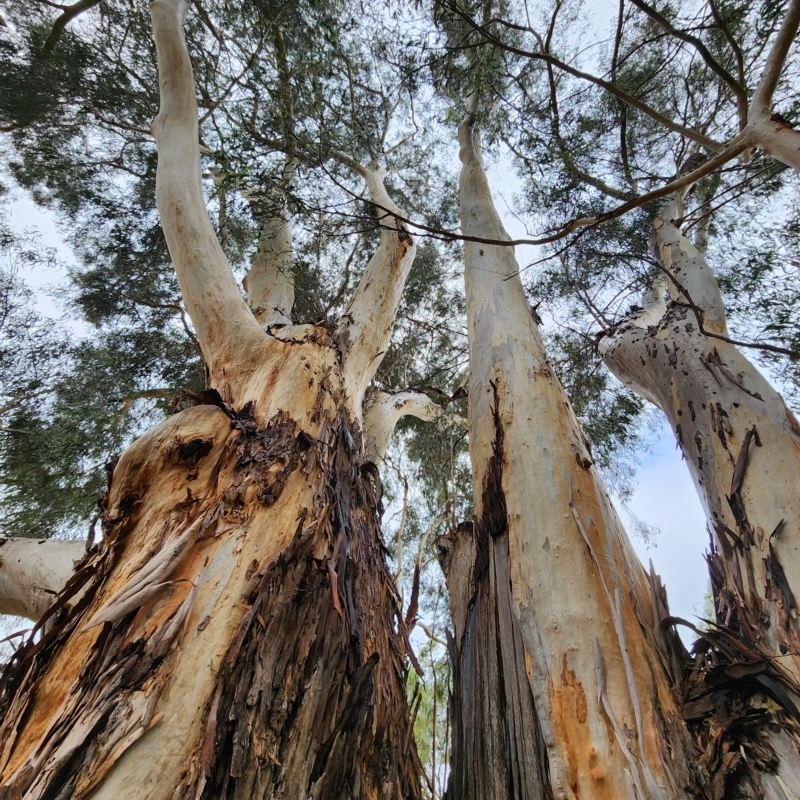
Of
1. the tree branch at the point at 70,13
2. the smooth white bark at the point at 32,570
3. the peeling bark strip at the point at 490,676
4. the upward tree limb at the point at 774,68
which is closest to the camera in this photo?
the peeling bark strip at the point at 490,676

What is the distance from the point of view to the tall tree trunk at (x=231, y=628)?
115 centimetres

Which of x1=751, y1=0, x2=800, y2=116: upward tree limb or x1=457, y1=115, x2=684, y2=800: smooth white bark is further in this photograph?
x1=751, y1=0, x2=800, y2=116: upward tree limb

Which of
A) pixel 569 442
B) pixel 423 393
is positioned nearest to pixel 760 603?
pixel 569 442

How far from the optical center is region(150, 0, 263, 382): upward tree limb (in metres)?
2.59

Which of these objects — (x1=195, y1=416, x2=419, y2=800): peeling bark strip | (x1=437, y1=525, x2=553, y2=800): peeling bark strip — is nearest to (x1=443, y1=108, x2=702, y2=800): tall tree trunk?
(x1=437, y1=525, x2=553, y2=800): peeling bark strip

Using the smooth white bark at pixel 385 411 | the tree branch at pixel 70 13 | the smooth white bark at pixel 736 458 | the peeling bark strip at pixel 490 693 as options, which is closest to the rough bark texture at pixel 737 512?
the smooth white bark at pixel 736 458

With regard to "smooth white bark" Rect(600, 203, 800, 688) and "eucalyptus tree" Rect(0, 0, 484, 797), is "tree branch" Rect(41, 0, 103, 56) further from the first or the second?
"smooth white bark" Rect(600, 203, 800, 688)

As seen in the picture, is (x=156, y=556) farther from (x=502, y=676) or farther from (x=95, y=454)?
(x=95, y=454)

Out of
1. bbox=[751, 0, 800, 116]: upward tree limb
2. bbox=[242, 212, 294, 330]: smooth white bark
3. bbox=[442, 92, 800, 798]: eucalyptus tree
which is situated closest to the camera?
bbox=[442, 92, 800, 798]: eucalyptus tree

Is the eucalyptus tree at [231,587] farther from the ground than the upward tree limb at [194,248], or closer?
closer

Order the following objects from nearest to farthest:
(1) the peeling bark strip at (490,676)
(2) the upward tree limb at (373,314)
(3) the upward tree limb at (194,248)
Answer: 1. (1) the peeling bark strip at (490,676)
2. (3) the upward tree limb at (194,248)
3. (2) the upward tree limb at (373,314)

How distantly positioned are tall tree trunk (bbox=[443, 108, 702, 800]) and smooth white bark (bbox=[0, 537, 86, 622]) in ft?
5.68

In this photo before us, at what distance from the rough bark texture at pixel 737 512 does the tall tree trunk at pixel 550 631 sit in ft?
0.32

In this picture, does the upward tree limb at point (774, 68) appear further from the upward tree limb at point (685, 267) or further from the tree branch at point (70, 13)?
the tree branch at point (70, 13)
